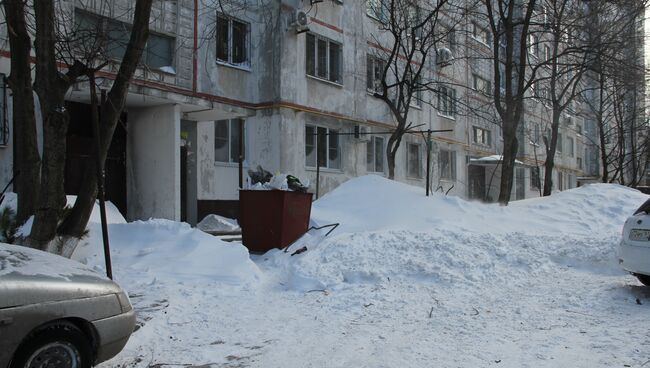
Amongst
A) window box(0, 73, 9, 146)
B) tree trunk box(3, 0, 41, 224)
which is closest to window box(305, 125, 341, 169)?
window box(0, 73, 9, 146)

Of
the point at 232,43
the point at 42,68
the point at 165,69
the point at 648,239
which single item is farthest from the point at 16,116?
the point at 232,43

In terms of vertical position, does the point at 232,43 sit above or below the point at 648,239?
above

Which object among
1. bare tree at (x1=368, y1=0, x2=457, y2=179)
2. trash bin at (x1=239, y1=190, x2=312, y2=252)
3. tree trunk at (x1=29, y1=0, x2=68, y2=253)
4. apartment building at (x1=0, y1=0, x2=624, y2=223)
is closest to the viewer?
tree trunk at (x1=29, y1=0, x2=68, y2=253)

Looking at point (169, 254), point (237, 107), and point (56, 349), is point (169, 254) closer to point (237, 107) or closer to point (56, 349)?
point (56, 349)

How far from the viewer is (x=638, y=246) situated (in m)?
7.22

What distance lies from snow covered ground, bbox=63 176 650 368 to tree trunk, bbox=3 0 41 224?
1188 mm

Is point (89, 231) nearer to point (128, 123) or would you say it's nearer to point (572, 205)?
point (128, 123)

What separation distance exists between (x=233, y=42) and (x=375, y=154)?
7.35 metres

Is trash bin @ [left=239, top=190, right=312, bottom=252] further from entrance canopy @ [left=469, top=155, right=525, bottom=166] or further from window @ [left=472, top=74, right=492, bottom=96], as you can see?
window @ [left=472, top=74, right=492, bottom=96]

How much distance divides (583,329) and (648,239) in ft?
7.14

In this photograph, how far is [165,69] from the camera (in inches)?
547

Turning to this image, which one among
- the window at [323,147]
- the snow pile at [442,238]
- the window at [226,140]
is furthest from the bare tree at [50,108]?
the window at [323,147]

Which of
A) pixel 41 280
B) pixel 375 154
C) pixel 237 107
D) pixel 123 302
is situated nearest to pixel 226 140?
pixel 237 107

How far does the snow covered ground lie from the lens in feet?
16.3
